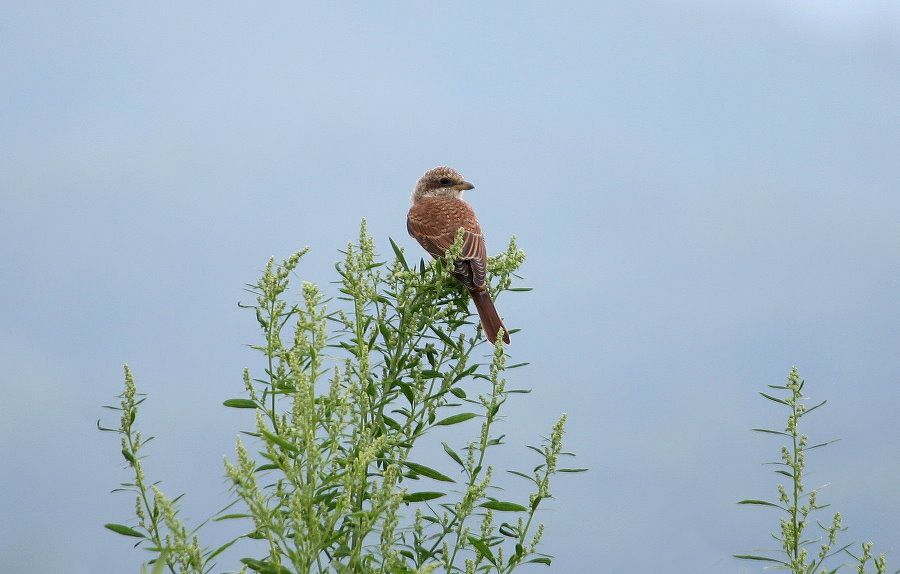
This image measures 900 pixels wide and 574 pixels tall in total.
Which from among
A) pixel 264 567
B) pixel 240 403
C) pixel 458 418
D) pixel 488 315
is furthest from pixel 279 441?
pixel 488 315

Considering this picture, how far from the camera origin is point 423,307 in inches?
155

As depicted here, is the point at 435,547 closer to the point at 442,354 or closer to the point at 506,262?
the point at 442,354

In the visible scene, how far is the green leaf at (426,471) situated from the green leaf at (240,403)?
0.63 m

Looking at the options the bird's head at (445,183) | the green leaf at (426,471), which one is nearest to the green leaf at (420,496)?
the green leaf at (426,471)

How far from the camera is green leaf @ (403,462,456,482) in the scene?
3508 millimetres

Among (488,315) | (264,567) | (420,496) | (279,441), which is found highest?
(488,315)

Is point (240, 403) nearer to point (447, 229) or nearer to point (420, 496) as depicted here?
point (420, 496)

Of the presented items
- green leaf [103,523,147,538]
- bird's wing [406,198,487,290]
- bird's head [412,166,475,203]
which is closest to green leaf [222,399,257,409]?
green leaf [103,523,147,538]

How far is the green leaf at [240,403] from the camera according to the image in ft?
11.8

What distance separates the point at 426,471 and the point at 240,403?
76cm

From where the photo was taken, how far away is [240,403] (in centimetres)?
362

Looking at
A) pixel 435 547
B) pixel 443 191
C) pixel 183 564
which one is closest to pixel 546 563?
pixel 435 547

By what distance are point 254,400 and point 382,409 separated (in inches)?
19.2

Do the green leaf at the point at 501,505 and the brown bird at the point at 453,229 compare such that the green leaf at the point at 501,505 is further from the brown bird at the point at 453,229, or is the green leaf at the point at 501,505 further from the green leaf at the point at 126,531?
the green leaf at the point at 126,531
